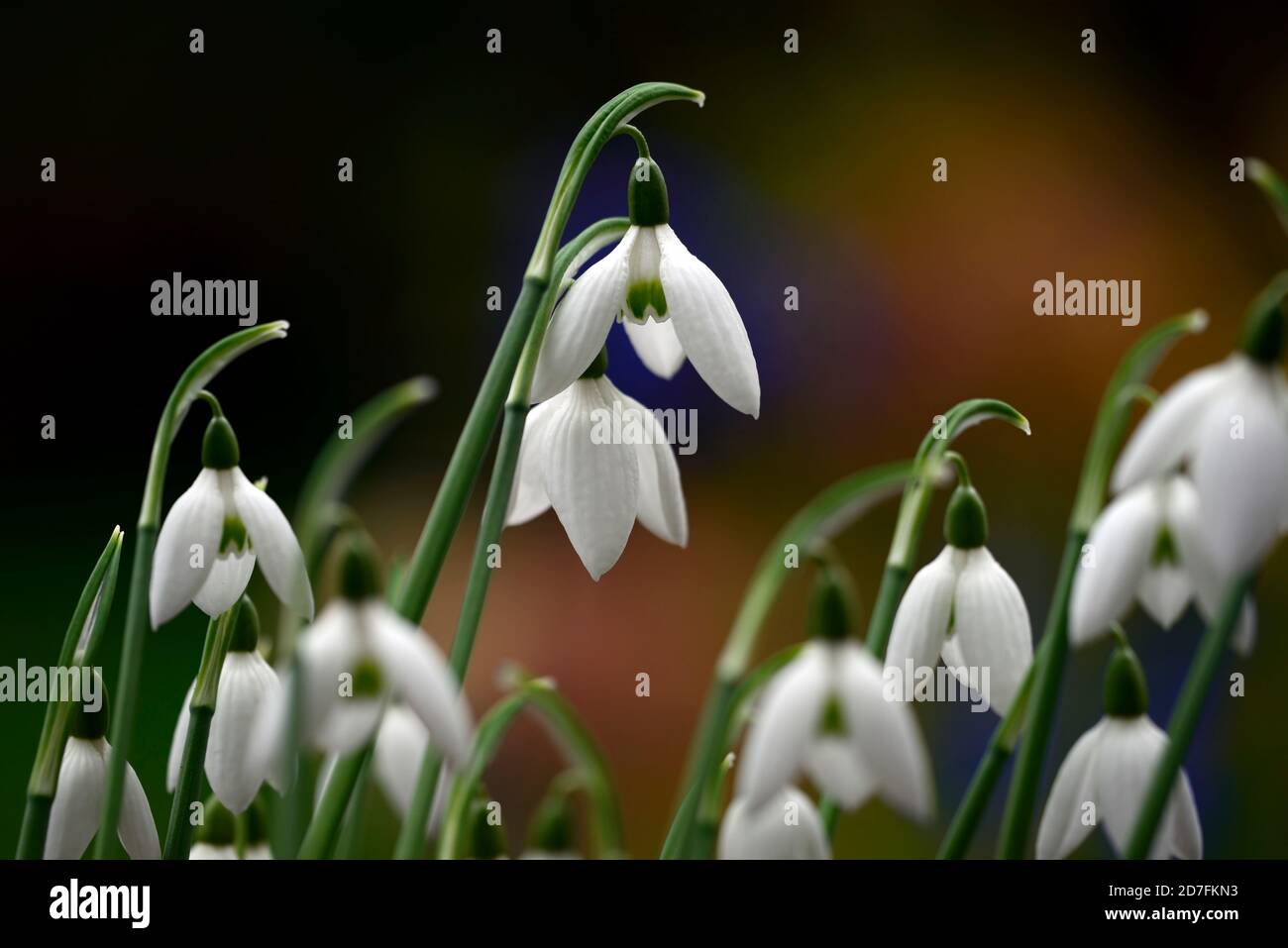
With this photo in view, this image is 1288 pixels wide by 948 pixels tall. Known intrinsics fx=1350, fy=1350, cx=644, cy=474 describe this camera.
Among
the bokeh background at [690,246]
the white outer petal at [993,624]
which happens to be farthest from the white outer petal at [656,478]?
the bokeh background at [690,246]

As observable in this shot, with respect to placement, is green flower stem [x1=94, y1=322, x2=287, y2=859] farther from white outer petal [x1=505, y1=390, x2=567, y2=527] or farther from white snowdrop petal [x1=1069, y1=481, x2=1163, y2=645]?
white snowdrop petal [x1=1069, y1=481, x2=1163, y2=645]

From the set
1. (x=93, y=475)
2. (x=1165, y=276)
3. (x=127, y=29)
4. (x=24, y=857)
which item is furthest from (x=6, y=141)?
(x=1165, y=276)

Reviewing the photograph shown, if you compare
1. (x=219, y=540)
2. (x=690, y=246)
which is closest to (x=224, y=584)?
(x=219, y=540)

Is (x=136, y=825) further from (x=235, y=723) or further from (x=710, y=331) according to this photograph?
(x=710, y=331)

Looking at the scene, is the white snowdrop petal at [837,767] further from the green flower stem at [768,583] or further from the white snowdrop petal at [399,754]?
the white snowdrop petal at [399,754]

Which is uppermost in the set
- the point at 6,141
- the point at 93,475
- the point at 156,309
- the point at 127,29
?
the point at 127,29

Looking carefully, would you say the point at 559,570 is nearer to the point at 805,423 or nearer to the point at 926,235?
the point at 805,423
